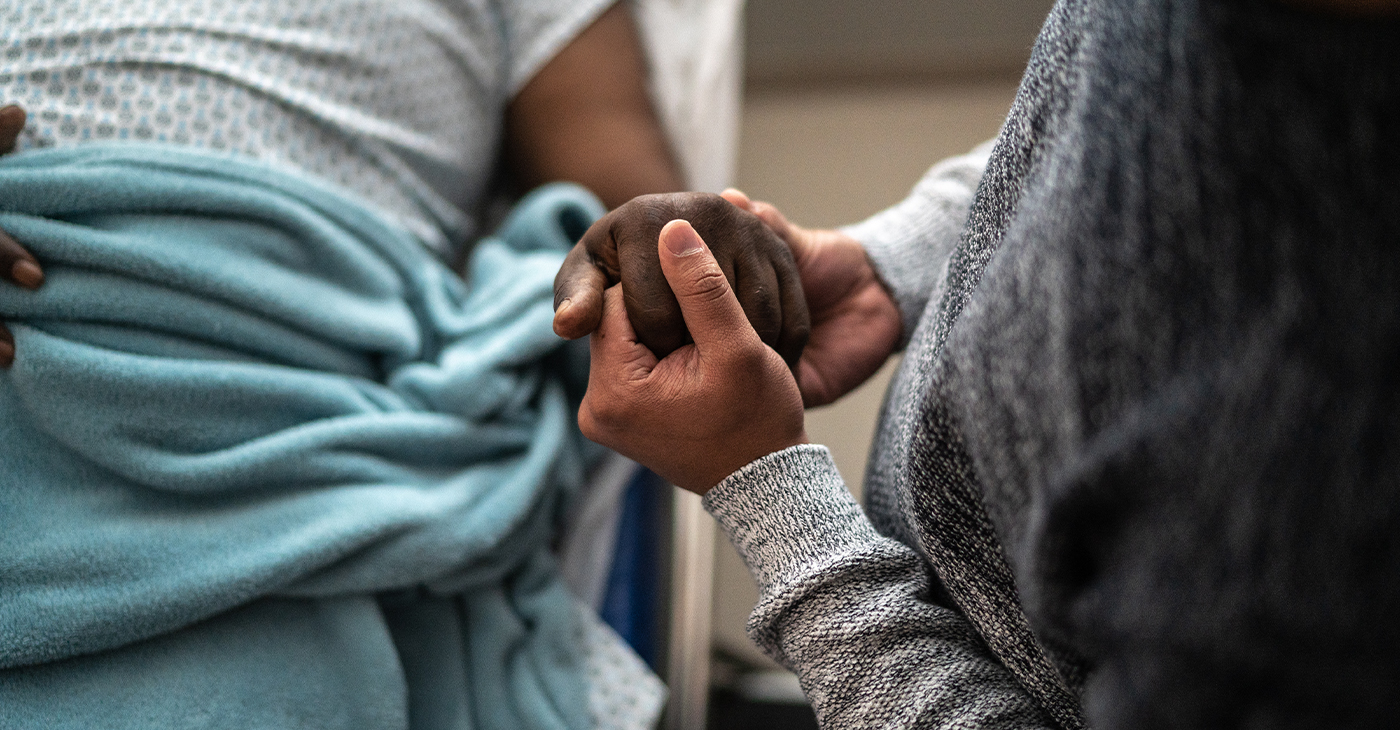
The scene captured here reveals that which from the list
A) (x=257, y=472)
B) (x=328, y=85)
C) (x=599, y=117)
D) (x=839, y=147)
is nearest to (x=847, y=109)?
(x=839, y=147)

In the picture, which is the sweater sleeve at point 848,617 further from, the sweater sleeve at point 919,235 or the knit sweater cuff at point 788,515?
the sweater sleeve at point 919,235

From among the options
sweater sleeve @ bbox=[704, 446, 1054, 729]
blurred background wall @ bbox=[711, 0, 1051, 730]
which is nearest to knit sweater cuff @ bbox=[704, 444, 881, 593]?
sweater sleeve @ bbox=[704, 446, 1054, 729]

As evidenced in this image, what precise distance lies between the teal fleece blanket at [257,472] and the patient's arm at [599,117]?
0.20 meters

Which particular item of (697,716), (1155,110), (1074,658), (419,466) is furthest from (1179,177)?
(697,716)

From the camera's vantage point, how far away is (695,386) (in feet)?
1.56

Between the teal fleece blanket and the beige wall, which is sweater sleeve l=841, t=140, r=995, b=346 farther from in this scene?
the beige wall

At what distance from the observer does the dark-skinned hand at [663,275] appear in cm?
49

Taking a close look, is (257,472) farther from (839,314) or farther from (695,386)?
(839,314)

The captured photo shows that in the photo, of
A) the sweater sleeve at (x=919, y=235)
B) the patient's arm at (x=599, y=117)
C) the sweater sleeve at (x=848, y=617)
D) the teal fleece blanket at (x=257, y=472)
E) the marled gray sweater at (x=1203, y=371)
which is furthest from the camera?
the patient's arm at (x=599, y=117)

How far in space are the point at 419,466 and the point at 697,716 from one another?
525mm

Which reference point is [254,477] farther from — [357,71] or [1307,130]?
[1307,130]

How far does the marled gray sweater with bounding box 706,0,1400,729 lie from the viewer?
0.98 feet

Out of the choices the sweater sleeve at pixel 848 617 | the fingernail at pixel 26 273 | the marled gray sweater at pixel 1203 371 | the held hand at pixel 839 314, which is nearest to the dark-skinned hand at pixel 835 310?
the held hand at pixel 839 314

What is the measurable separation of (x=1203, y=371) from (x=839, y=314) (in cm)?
36
